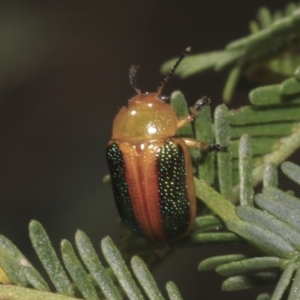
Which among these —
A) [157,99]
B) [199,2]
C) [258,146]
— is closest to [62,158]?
[199,2]

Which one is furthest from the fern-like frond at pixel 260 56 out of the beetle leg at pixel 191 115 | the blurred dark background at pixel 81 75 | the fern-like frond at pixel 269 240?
the blurred dark background at pixel 81 75

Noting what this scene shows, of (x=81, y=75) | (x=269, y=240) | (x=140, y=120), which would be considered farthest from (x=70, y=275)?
(x=81, y=75)

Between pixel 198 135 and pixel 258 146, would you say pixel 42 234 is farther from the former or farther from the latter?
pixel 258 146

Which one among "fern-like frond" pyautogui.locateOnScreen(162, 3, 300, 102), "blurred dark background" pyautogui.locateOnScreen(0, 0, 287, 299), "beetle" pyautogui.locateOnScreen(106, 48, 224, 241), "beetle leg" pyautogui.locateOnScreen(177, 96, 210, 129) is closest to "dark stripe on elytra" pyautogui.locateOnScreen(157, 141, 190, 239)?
"beetle" pyautogui.locateOnScreen(106, 48, 224, 241)

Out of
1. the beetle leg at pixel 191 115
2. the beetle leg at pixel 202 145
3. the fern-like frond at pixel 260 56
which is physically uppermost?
the fern-like frond at pixel 260 56

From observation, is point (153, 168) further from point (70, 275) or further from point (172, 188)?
point (70, 275)

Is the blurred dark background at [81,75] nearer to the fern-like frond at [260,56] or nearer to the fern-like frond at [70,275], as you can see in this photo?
the fern-like frond at [260,56]

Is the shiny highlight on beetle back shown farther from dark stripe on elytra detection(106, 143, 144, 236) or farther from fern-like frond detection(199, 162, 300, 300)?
fern-like frond detection(199, 162, 300, 300)
